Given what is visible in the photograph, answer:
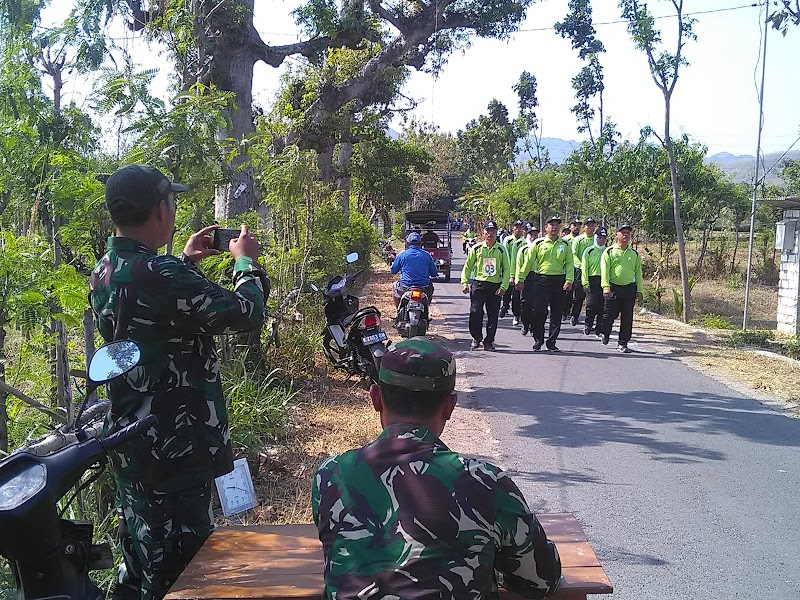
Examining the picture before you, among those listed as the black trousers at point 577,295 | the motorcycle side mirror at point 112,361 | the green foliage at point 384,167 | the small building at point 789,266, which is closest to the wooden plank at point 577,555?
the motorcycle side mirror at point 112,361

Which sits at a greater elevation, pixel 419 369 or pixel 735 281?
pixel 419 369

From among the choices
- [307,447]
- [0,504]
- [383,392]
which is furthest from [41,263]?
[307,447]

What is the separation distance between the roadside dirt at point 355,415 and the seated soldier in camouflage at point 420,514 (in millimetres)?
2707

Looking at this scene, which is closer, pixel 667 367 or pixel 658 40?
pixel 667 367

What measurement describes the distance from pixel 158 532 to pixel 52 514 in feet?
2.69

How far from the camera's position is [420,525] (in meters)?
1.79

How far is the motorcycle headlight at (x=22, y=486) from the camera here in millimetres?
1793

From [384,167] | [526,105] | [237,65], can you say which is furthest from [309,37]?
[526,105]

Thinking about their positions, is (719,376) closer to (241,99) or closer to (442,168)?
(241,99)

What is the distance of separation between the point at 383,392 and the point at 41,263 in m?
2.29

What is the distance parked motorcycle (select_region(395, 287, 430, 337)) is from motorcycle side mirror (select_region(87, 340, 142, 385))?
7089 mm

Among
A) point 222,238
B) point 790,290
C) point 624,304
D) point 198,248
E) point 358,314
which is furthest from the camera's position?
point 790,290

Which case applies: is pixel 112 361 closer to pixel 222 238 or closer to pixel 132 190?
pixel 132 190

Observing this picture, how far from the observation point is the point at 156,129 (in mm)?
4309
